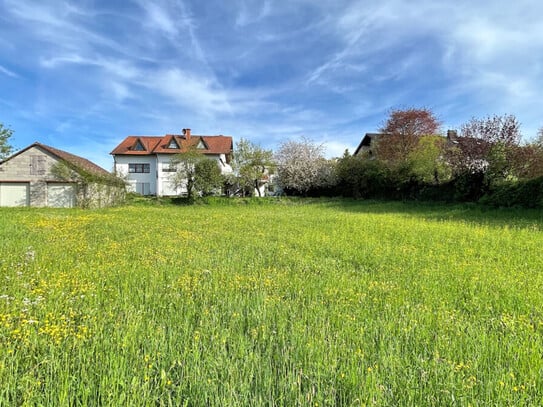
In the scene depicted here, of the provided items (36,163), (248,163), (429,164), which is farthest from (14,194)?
(429,164)

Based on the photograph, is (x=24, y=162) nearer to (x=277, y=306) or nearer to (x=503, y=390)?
(x=277, y=306)

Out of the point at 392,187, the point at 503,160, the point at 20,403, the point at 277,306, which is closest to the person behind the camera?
the point at 20,403

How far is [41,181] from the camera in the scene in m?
25.3

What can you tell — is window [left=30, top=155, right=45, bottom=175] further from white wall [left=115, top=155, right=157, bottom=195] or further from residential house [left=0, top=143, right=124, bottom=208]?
white wall [left=115, top=155, right=157, bottom=195]

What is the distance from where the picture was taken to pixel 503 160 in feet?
60.8

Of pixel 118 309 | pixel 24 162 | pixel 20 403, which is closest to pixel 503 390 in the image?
pixel 20 403

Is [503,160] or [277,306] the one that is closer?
[277,306]

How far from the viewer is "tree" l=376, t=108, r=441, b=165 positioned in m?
29.2

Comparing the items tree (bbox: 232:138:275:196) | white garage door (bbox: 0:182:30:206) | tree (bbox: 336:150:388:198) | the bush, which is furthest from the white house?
the bush

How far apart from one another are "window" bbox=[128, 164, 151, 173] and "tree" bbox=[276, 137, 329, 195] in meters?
17.2

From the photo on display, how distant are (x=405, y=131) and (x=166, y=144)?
28603 mm

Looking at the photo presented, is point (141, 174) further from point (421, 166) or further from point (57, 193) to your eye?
point (421, 166)

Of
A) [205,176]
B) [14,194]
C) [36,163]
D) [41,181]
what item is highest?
[36,163]

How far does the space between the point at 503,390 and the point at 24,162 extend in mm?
32997
